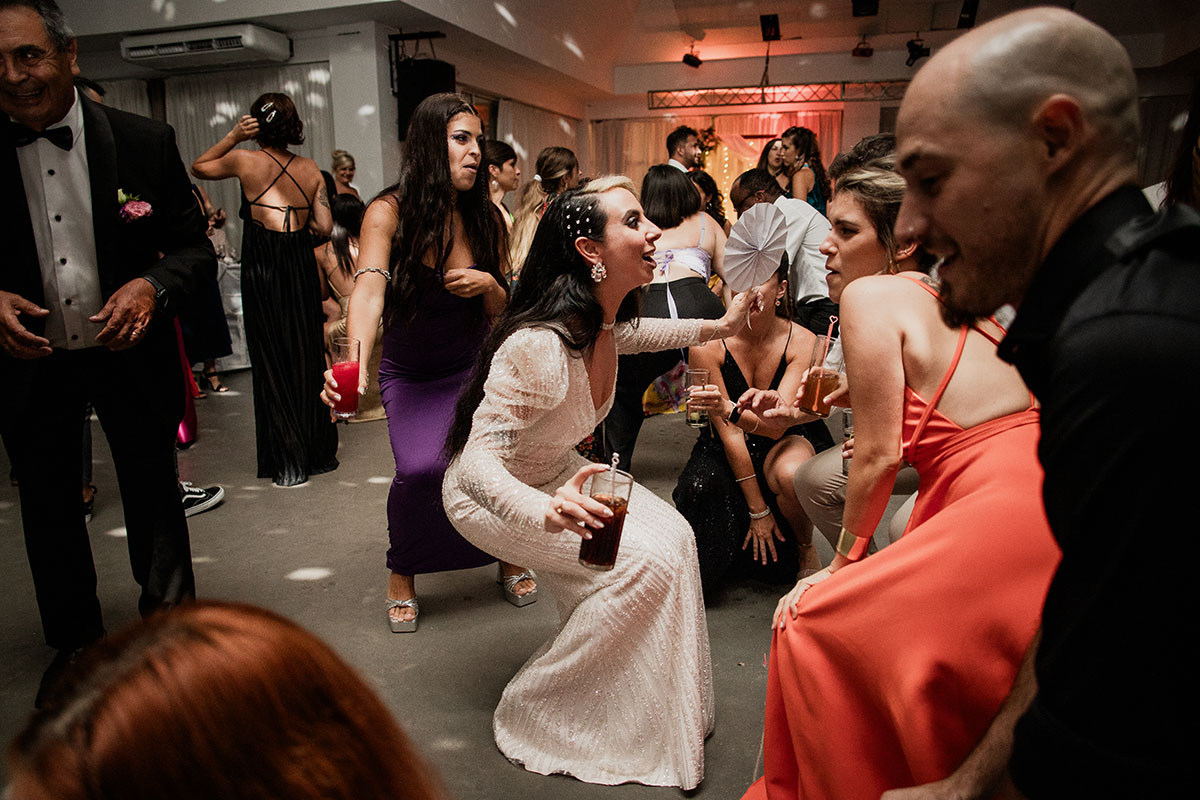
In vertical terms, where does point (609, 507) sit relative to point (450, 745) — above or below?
above

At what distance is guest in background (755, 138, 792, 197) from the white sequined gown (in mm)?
4584

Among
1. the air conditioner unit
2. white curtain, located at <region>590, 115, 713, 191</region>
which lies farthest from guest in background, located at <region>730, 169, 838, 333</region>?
white curtain, located at <region>590, 115, 713, 191</region>

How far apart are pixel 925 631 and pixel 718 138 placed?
46.4 ft

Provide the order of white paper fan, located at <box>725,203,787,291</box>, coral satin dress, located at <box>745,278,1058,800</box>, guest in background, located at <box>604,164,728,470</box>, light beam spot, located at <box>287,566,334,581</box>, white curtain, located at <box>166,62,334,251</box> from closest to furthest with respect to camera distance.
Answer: coral satin dress, located at <box>745,278,1058,800</box> → white paper fan, located at <box>725,203,787,291</box> → light beam spot, located at <box>287,566,334,581</box> → guest in background, located at <box>604,164,728,470</box> → white curtain, located at <box>166,62,334,251</box>

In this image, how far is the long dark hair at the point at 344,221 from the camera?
242 inches

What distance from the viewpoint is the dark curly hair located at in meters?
4.24

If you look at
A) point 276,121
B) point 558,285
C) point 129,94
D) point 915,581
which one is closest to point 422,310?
point 558,285

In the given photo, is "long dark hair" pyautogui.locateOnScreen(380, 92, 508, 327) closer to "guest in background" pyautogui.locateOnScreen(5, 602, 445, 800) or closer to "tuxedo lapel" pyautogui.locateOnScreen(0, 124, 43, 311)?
"tuxedo lapel" pyautogui.locateOnScreen(0, 124, 43, 311)

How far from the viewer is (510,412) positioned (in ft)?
6.33

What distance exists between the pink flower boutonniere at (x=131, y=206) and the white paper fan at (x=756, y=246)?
1757 millimetres

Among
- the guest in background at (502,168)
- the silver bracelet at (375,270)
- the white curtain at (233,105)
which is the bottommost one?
the silver bracelet at (375,270)

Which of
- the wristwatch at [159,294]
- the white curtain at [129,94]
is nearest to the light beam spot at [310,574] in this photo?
the wristwatch at [159,294]

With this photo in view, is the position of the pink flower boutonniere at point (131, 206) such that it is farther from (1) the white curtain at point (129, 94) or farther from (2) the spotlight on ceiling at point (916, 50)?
(2) the spotlight on ceiling at point (916, 50)

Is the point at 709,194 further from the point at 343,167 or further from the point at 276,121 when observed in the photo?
the point at 343,167
